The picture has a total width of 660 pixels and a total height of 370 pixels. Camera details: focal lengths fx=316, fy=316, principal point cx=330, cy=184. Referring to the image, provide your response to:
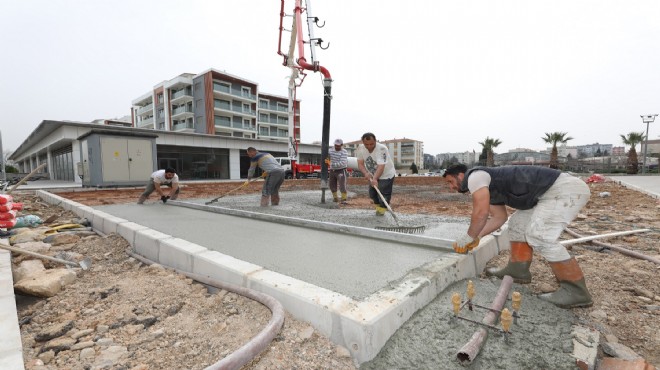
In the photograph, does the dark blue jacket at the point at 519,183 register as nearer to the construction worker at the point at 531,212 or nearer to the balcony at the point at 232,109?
the construction worker at the point at 531,212

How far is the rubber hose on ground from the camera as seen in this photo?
136 centimetres

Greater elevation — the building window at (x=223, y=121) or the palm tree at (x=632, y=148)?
the building window at (x=223, y=121)

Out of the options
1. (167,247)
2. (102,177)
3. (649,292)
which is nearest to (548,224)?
(649,292)

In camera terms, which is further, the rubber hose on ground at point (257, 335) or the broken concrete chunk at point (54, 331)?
the broken concrete chunk at point (54, 331)

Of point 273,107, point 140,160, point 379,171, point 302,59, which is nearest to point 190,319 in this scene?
point 379,171

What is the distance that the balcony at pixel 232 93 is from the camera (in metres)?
35.8

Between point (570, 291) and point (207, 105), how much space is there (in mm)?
37699

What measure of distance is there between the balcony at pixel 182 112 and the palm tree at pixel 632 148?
42.7 metres

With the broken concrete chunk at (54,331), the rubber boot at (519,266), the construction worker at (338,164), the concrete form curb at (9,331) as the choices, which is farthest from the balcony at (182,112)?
the rubber boot at (519,266)

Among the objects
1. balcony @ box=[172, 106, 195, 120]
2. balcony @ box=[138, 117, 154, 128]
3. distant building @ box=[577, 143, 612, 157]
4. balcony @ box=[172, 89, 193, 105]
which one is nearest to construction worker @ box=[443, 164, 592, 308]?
balcony @ box=[172, 106, 195, 120]

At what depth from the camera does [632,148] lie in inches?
1095

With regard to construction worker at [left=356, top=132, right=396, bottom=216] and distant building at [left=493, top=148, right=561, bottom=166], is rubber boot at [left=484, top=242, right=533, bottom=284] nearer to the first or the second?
construction worker at [left=356, top=132, right=396, bottom=216]

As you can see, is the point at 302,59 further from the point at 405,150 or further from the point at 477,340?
the point at 405,150

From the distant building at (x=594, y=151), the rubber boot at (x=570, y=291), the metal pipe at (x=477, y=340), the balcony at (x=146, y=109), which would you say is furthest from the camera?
the distant building at (x=594, y=151)
